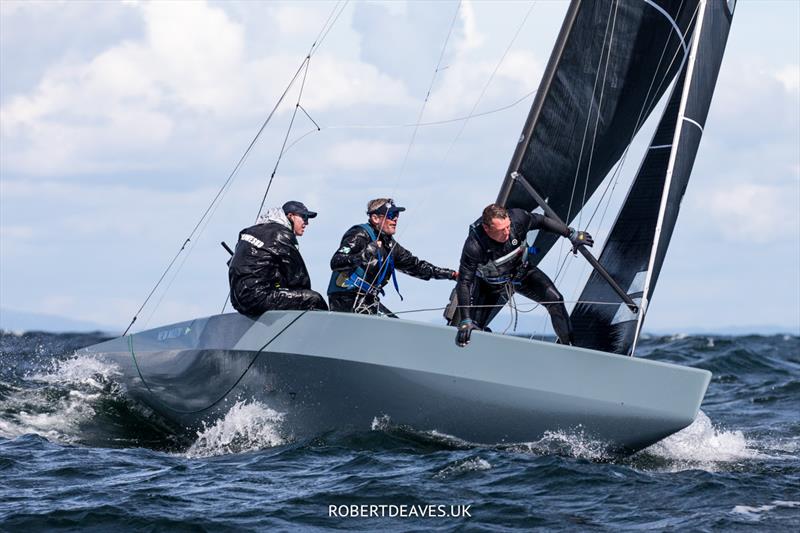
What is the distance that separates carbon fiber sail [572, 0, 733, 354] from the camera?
23.2 ft

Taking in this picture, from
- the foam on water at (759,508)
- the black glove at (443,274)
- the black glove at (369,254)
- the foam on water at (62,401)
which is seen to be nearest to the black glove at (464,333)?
the black glove at (369,254)

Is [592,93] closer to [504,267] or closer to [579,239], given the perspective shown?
[579,239]

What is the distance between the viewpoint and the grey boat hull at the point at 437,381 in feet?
20.0

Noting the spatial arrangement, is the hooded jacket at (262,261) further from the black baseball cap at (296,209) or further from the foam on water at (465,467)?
the foam on water at (465,467)

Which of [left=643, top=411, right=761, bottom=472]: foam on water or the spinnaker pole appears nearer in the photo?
[left=643, top=411, right=761, bottom=472]: foam on water

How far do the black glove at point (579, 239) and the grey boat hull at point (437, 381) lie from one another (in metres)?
0.92

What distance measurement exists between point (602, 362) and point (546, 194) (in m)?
2.01

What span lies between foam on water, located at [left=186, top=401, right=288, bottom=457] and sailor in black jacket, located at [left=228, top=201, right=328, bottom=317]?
693 mm

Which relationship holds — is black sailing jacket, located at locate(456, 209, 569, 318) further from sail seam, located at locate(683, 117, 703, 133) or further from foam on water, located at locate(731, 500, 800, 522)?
foam on water, located at locate(731, 500, 800, 522)

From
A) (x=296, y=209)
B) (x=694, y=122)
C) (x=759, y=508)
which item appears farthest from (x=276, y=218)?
(x=759, y=508)

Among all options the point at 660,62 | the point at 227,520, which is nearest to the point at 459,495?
the point at 227,520

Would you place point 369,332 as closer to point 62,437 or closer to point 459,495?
point 459,495

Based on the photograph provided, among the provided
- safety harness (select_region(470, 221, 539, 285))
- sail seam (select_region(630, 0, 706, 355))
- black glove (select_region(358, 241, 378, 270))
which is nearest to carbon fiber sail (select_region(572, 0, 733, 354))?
sail seam (select_region(630, 0, 706, 355))

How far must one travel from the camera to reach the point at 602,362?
20.1 ft
